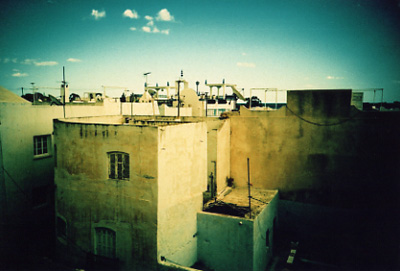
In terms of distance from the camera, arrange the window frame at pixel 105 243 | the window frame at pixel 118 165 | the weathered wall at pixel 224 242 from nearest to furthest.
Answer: the window frame at pixel 118 165 → the window frame at pixel 105 243 → the weathered wall at pixel 224 242

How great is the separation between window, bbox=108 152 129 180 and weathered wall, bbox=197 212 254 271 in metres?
4.75

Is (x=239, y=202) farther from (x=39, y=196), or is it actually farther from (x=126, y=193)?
(x=39, y=196)

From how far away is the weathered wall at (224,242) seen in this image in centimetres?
1322

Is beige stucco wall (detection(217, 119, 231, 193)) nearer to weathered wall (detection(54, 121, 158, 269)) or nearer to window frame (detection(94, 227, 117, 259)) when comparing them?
weathered wall (detection(54, 121, 158, 269))

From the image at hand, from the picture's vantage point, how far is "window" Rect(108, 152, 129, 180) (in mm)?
12586

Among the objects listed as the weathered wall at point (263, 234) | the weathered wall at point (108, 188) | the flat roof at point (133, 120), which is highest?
the flat roof at point (133, 120)

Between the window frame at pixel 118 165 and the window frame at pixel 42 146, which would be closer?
the window frame at pixel 118 165

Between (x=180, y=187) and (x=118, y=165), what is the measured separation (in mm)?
3224

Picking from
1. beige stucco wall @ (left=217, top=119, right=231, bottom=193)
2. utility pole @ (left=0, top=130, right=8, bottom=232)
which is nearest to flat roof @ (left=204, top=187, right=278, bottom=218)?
beige stucco wall @ (left=217, top=119, right=231, bottom=193)

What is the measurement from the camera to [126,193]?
12516 mm

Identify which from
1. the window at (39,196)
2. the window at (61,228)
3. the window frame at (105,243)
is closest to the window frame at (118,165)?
the window frame at (105,243)

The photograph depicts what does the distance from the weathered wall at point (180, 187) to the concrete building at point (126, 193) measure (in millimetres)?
45

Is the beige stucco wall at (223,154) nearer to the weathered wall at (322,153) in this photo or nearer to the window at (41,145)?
the weathered wall at (322,153)

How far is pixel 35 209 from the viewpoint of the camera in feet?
55.5
